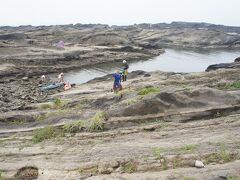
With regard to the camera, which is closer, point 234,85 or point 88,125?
point 88,125

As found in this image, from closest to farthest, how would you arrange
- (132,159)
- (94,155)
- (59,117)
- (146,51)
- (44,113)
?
(132,159) → (94,155) → (59,117) → (44,113) → (146,51)

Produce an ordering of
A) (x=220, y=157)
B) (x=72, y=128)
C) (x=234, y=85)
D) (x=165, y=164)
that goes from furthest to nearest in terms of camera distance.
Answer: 1. (x=234, y=85)
2. (x=72, y=128)
3. (x=220, y=157)
4. (x=165, y=164)

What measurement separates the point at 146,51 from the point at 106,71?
96.3 feet

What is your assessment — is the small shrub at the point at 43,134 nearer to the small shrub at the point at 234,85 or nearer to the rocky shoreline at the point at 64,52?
the rocky shoreline at the point at 64,52

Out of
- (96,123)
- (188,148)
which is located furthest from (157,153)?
(96,123)

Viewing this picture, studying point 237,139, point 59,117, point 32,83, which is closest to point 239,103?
point 237,139

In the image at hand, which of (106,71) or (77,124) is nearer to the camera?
(77,124)

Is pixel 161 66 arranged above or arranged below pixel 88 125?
below

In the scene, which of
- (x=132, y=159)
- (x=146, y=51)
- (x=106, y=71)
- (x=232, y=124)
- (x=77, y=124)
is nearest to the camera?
(x=132, y=159)

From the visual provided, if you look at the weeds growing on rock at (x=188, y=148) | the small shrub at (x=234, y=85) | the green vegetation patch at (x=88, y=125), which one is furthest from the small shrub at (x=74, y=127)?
the small shrub at (x=234, y=85)

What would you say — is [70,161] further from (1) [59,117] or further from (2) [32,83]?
(2) [32,83]

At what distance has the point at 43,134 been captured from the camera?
1977cm

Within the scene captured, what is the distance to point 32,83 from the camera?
48.0 metres

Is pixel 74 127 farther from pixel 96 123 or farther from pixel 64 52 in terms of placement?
pixel 64 52
